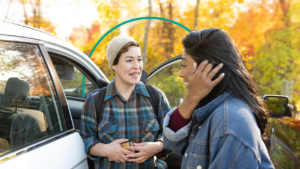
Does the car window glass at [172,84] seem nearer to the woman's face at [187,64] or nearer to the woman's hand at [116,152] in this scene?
the woman's hand at [116,152]

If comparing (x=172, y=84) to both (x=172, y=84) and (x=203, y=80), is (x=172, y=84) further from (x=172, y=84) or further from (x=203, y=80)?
(x=203, y=80)

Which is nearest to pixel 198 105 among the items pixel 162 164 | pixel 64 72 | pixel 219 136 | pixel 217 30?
pixel 219 136

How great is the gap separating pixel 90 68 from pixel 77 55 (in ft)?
0.98

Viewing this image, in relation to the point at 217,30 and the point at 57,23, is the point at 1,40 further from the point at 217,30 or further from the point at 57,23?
the point at 57,23

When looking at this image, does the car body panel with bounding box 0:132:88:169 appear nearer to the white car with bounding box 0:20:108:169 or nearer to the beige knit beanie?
the white car with bounding box 0:20:108:169

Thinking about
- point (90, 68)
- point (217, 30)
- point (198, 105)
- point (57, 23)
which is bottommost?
point (198, 105)

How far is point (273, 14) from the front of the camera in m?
10.8

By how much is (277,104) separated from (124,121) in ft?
5.96

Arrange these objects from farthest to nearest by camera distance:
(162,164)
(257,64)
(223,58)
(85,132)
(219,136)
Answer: (257,64) → (162,164) → (85,132) → (223,58) → (219,136)

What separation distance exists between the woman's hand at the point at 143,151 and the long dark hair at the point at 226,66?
2.68ft

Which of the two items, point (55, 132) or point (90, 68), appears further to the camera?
point (90, 68)

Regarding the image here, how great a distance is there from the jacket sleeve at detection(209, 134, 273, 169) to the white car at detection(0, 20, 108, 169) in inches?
41.1

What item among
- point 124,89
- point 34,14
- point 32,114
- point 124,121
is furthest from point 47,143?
point 34,14

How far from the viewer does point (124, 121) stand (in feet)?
6.60
